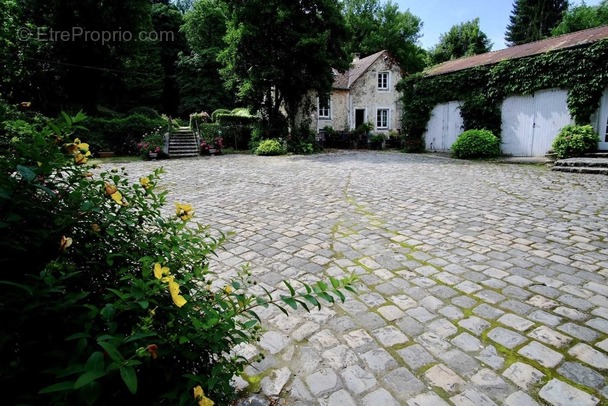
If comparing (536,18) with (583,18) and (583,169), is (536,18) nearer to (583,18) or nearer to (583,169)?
(583,18)

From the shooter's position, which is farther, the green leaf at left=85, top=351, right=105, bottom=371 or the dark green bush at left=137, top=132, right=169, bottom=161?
the dark green bush at left=137, top=132, right=169, bottom=161

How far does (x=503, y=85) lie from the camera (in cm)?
1522

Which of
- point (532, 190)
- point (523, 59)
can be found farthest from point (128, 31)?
point (532, 190)

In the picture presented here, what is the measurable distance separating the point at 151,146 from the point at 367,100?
1656 cm

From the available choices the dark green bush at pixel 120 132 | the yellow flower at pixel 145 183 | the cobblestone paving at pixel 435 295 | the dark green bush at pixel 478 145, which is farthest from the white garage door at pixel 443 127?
the yellow flower at pixel 145 183

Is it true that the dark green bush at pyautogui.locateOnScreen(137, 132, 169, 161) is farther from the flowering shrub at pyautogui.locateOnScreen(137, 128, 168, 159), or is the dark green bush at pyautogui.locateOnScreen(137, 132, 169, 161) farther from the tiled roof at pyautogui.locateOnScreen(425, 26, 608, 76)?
the tiled roof at pyautogui.locateOnScreen(425, 26, 608, 76)

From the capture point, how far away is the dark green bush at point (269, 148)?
19.0 m

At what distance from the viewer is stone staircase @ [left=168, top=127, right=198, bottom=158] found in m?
18.5

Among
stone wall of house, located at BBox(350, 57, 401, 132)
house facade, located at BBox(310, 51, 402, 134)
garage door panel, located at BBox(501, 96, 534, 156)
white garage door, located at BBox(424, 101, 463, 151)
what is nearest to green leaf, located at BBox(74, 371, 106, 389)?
garage door panel, located at BBox(501, 96, 534, 156)

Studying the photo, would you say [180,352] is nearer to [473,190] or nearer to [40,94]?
[473,190]

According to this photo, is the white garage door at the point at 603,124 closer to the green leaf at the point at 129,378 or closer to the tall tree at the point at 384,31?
the green leaf at the point at 129,378

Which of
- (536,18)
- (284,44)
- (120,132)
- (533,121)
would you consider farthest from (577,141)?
(536,18)

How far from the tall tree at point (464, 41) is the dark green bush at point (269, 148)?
107 ft

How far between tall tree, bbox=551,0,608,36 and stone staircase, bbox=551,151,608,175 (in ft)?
119
